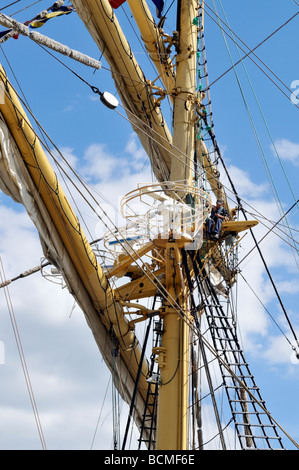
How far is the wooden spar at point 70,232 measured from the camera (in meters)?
9.47

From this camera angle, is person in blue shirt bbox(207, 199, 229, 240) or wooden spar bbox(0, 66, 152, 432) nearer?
wooden spar bbox(0, 66, 152, 432)

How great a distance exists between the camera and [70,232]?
10148 mm

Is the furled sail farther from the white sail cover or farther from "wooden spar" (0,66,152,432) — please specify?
the white sail cover

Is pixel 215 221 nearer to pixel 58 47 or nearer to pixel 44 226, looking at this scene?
pixel 44 226

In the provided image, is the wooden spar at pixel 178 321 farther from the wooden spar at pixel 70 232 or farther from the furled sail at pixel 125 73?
the wooden spar at pixel 70 232

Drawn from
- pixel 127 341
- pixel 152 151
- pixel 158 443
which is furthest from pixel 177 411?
pixel 152 151

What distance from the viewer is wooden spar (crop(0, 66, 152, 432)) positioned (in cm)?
947

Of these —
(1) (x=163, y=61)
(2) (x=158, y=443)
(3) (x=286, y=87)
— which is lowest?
(2) (x=158, y=443)

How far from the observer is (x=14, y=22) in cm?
698

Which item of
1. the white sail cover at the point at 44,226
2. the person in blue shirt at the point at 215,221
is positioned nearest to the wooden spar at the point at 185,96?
the person in blue shirt at the point at 215,221

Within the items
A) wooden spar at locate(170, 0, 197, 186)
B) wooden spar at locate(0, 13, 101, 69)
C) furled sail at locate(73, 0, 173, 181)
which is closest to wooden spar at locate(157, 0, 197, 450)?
wooden spar at locate(170, 0, 197, 186)

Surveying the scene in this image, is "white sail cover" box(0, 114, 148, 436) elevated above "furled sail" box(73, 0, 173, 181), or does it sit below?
below
